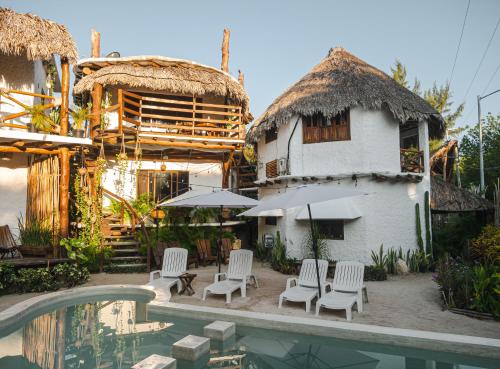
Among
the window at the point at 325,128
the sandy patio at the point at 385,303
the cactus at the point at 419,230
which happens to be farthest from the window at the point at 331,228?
the window at the point at 325,128

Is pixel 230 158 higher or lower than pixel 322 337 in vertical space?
higher

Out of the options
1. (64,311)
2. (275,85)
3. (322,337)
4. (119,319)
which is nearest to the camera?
(322,337)

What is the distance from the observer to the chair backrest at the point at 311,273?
319 inches

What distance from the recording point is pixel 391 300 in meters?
8.19

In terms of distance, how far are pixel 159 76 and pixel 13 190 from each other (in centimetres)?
644

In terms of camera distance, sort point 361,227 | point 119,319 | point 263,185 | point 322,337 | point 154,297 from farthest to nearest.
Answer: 1. point 263,185
2. point 361,227
3. point 154,297
4. point 119,319
5. point 322,337

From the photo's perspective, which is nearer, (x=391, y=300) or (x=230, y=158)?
(x=391, y=300)

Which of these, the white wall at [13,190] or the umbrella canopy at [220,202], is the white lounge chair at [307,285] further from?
the white wall at [13,190]

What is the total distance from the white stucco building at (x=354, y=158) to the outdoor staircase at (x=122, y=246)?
517 cm

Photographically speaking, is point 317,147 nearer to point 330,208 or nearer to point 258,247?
point 330,208

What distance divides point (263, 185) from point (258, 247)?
104 inches

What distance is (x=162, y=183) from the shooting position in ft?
48.8

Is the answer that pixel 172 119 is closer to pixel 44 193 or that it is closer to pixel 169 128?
pixel 169 128

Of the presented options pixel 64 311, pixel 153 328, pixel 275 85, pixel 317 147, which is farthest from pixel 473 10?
pixel 64 311
